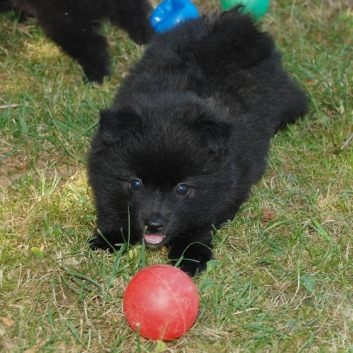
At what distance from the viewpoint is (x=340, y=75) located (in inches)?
228

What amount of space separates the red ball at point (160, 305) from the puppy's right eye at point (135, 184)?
60cm

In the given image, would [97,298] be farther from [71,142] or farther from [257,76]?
[257,76]

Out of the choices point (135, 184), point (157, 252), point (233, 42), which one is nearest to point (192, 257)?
point (157, 252)

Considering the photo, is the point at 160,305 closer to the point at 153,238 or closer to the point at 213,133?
the point at 153,238

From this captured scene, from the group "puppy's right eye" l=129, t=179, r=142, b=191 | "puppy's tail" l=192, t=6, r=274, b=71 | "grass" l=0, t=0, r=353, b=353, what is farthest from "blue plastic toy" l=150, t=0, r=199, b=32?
"puppy's right eye" l=129, t=179, r=142, b=191

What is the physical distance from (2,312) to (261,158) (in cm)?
197

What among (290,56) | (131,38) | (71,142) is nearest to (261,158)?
(71,142)

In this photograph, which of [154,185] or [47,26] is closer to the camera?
[154,185]

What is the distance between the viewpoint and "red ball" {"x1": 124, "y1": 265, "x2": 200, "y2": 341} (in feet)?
10.6

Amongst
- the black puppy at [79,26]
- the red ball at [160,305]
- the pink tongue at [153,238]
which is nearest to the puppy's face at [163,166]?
the pink tongue at [153,238]

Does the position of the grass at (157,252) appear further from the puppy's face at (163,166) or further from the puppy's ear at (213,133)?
the puppy's ear at (213,133)

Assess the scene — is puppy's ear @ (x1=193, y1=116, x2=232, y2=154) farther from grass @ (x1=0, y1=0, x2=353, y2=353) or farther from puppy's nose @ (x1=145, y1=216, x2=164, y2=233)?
grass @ (x1=0, y1=0, x2=353, y2=353)

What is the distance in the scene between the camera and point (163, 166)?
3.67 metres

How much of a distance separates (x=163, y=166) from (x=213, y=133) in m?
0.33
